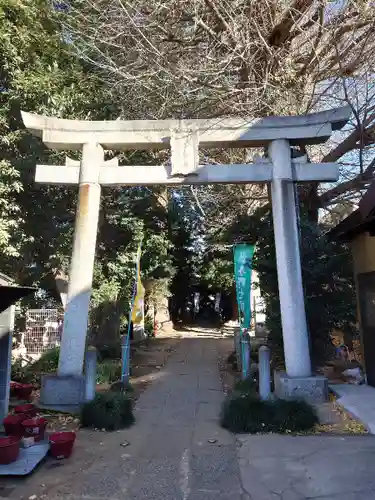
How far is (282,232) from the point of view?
28.0 feet

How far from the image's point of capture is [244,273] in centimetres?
1062

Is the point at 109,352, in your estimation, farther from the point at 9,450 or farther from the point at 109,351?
the point at 9,450

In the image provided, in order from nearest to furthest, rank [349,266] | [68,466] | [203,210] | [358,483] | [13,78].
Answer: [358,483] → [68,466] → [349,266] → [13,78] → [203,210]

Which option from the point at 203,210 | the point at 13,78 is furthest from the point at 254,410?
the point at 203,210

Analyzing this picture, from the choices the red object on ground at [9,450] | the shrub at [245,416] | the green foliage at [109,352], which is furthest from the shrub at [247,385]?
the green foliage at [109,352]

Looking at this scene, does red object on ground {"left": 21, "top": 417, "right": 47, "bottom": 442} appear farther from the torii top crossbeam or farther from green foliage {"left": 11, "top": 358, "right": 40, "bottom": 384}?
the torii top crossbeam

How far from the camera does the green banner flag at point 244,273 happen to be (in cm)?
1051

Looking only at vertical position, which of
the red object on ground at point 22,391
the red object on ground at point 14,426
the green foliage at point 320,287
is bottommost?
the red object on ground at point 14,426

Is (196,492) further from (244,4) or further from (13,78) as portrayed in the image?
(13,78)

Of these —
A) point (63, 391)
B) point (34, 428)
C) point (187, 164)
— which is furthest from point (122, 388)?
point (187, 164)

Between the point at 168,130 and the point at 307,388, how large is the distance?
18.7ft

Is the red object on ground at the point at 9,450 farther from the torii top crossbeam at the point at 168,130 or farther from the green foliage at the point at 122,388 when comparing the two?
the torii top crossbeam at the point at 168,130

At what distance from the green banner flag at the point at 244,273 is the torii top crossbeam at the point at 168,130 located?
2786mm

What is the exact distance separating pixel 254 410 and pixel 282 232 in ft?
11.8
